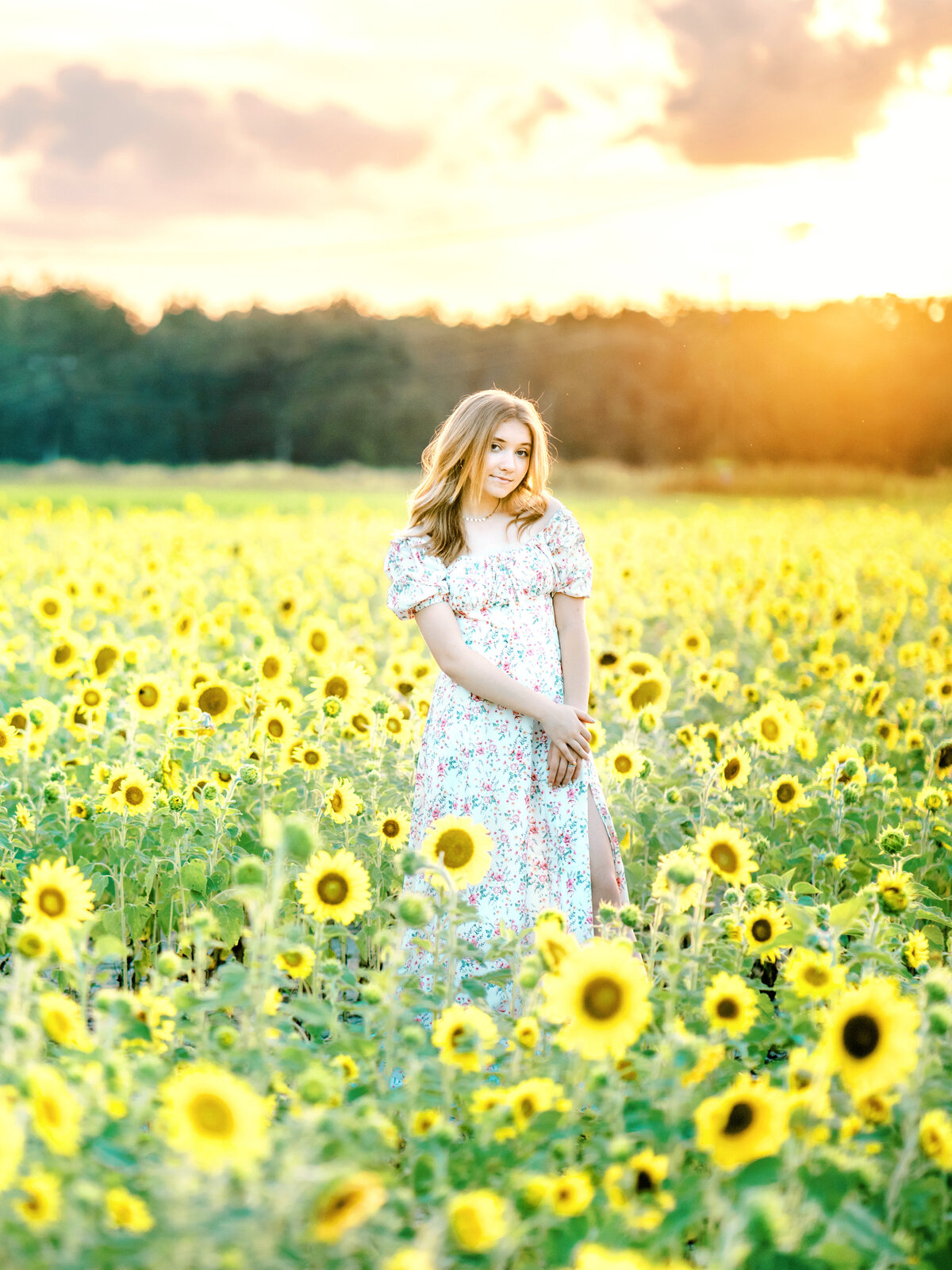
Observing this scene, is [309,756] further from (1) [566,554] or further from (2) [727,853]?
(2) [727,853]

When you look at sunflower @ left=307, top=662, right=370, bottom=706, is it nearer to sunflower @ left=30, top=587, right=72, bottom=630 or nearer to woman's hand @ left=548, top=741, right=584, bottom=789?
woman's hand @ left=548, top=741, right=584, bottom=789

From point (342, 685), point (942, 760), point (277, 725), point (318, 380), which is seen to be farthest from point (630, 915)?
point (318, 380)

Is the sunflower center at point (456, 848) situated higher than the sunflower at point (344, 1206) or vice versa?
the sunflower center at point (456, 848)

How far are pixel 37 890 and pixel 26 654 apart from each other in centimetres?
380

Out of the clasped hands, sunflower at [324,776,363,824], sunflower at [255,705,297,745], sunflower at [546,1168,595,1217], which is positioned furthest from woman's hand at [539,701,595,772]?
sunflower at [546,1168,595,1217]

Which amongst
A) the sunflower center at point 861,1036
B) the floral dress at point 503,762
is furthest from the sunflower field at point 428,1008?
the floral dress at point 503,762

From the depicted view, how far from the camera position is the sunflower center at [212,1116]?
1317mm

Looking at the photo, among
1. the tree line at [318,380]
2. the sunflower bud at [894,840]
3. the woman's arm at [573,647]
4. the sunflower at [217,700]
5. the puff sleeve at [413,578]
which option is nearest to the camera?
the sunflower bud at [894,840]

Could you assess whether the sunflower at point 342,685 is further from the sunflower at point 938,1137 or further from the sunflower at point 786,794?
the sunflower at point 938,1137

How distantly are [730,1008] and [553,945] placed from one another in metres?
0.30

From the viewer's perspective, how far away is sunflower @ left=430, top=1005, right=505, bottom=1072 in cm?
174

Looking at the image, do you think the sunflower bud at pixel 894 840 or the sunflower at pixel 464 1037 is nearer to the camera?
the sunflower at pixel 464 1037

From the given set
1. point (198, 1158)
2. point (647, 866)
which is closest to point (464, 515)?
point (647, 866)

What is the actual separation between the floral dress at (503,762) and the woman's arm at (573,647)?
0.03 m
